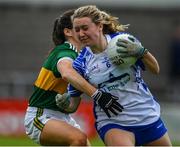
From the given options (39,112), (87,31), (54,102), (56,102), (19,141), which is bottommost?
(19,141)

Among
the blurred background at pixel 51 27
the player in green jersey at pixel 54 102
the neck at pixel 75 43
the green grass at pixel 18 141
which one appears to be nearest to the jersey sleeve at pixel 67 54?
the player in green jersey at pixel 54 102

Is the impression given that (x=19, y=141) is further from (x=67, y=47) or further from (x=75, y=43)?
(x=67, y=47)

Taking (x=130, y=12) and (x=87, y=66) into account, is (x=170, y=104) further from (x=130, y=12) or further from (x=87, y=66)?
(x=87, y=66)

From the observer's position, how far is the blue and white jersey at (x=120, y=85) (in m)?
9.03

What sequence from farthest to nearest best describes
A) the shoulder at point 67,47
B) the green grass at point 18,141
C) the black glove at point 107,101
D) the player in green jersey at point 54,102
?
the green grass at point 18,141 → the shoulder at point 67,47 → the player in green jersey at point 54,102 → the black glove at point 107,101

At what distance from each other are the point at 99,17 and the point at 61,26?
113cm

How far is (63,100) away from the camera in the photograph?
9.36 meters

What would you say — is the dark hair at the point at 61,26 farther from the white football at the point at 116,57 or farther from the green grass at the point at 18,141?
the green grass at the point at 18,141

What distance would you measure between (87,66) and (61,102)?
0.52 meters

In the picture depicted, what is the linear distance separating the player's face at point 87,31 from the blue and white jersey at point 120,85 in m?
0.15

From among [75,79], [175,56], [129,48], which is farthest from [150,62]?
[175,56]

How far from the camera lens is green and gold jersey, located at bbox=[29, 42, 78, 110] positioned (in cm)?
984

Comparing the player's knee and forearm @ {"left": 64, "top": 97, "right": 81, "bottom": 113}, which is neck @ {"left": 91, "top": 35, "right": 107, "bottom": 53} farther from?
the player's knee

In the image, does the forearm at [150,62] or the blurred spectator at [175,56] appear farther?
the blurred spectator at [175,56]
